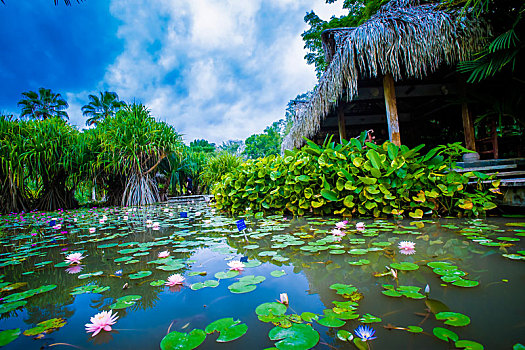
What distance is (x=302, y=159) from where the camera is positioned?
2.60 meters

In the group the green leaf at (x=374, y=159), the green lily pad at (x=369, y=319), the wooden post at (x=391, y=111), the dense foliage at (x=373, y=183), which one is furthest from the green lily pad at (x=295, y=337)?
the wooden post at (x=391, y=111)

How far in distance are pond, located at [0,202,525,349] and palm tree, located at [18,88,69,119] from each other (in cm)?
2353

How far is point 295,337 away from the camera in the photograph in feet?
1.75

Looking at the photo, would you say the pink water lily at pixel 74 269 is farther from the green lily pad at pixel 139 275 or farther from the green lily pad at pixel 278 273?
the green lily pad at pixel 278 273

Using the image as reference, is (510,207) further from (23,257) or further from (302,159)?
(23,257)

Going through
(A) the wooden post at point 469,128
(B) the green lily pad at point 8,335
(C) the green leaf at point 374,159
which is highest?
(A) the wooden post at point 469,128

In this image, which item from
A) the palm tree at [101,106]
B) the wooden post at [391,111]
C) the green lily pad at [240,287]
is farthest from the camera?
the palm tree at [101,106]

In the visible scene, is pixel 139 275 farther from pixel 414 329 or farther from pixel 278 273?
pixel 414 329

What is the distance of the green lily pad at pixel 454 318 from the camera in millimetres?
545

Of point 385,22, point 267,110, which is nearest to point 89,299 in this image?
point 385,22

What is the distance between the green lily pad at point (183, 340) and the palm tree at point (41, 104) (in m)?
24.1

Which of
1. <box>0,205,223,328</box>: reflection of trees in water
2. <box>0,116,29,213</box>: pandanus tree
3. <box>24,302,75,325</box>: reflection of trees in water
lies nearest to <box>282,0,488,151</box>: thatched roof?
<box>0,205,223,328</box>: reflection of trees in water

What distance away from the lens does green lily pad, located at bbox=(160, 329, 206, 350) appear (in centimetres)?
52

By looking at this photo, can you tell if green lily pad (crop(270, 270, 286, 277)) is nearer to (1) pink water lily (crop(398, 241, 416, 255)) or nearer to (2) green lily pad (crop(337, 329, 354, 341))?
(2) green lily pad (crop(337, 329, 354, 341))
